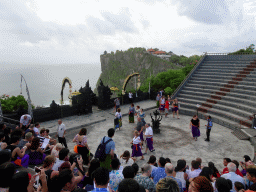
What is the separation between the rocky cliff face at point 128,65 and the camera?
9419 cm

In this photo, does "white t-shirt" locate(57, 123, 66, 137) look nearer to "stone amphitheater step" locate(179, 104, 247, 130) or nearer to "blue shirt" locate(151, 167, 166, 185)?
"blue shirt" locate(151, 167, 166, 185)

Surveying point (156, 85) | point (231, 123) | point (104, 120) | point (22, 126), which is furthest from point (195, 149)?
point (156, 85)

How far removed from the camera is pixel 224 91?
15.0 m

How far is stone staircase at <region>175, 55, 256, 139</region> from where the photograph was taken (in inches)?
464

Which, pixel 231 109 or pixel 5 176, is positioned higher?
pixel 5 176

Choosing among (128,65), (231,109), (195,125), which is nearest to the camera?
(195,125)

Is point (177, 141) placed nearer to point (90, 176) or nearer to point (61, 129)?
point (61, 129)

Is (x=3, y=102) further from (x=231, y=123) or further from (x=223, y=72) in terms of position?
(x=223, y=72)

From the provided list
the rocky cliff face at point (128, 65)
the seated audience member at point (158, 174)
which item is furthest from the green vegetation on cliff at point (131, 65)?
the seated audience member at point (158, 174)

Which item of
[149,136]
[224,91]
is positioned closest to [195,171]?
[149,136]

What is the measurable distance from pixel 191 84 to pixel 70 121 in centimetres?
1310

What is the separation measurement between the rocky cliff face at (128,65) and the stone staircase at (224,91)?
6689cm

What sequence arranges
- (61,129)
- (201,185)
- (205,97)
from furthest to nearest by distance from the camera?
1. (205,97)
2. (61,129)
3. (201,185)

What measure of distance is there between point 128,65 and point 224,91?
331 ft
